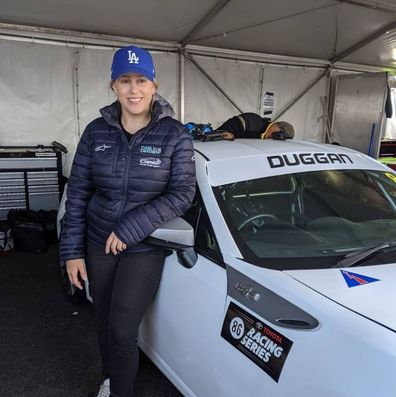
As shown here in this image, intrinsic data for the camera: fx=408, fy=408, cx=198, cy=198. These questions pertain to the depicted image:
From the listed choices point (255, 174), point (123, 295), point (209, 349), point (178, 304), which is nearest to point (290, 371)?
point (209, 349)

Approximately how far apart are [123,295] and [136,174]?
52 centimetres

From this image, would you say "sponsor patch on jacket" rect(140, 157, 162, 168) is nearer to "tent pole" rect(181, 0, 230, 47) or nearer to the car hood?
the car hood

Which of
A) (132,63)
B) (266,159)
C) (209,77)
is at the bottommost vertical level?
(266,159)

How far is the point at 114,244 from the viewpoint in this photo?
1.70 m

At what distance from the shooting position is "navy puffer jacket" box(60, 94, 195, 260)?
170 centimetres

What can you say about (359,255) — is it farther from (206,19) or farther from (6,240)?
(206,19)

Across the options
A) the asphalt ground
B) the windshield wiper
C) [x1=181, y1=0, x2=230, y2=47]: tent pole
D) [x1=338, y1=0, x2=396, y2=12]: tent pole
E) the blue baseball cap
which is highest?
[x1=338, y1=0, x2=396, y2=12]: tent pole

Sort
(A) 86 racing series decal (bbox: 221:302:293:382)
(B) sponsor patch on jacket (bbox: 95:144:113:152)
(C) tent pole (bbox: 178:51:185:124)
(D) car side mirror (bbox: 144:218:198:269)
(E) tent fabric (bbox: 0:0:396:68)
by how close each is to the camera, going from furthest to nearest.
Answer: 1. (C) tent pole (bbox: 178:51:185:124)
2. (E) tent fabric (bbox: 0:0:396:68)
3. (B) sponsor patch on jacket (bbox: 95:144:113:152)
4. (D) car side mirror (bbox: 144:218:198:269)
5. (A) 86 racing series decal (bbox: 221:302:293:382)

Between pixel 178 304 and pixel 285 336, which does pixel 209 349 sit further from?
pixel 285 336

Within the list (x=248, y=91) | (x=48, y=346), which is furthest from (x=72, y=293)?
(x=248, y=91)

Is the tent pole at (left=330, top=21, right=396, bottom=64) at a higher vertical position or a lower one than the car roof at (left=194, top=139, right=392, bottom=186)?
higher

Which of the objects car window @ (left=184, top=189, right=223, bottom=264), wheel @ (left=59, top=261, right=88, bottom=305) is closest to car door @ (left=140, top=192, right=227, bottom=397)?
car window @ (left=184, top=189, right=223, bottom=264)

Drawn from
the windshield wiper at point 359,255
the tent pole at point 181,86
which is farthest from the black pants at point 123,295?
the tent pole at point 181,86

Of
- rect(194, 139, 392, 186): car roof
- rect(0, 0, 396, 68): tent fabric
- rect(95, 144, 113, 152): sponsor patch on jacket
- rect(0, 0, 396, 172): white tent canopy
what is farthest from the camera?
rect(0, 0, 396, 172): white tent canopy
